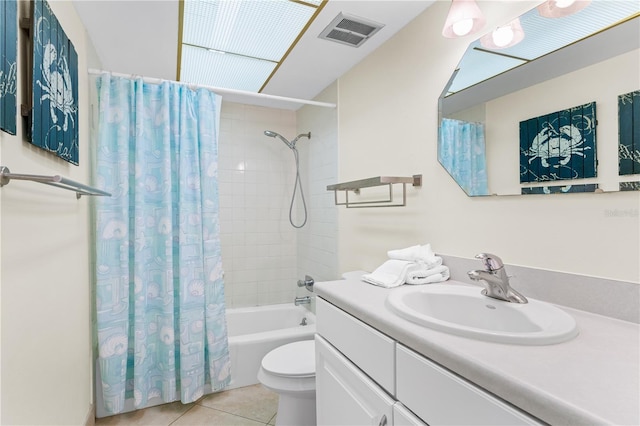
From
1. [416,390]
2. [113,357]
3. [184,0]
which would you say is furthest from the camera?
[113,357]

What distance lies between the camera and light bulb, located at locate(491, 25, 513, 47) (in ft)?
4.06

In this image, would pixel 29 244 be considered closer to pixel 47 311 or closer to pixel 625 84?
pixel 47 311

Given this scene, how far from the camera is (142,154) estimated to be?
196 centimetres

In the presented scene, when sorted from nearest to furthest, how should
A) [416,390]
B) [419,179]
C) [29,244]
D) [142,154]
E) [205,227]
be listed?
[416,390] < [29,244] < [419,179] < [142,154] < [205,227]

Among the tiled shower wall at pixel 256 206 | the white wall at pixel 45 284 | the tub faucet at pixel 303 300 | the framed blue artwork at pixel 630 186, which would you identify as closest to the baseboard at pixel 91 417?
the white wall at pixel 45 284

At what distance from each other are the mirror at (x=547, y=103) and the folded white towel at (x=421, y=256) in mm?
321

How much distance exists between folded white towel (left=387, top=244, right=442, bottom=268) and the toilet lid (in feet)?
2.42

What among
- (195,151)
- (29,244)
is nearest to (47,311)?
(29,244)

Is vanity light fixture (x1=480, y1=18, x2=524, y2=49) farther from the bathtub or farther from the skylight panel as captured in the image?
the bathtub

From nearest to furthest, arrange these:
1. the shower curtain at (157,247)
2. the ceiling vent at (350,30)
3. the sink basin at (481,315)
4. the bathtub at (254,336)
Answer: the sink basin at (481,315), the ceiling vent at (350,30), the shower curtain at (157,247), the bathtub at (254,336)

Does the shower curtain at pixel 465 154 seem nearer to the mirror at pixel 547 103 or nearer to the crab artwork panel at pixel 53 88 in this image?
the mirror at pixel 547 103

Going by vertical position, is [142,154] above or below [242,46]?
below

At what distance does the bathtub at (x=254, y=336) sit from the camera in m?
2.22

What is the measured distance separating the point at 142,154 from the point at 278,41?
1.06 meters
